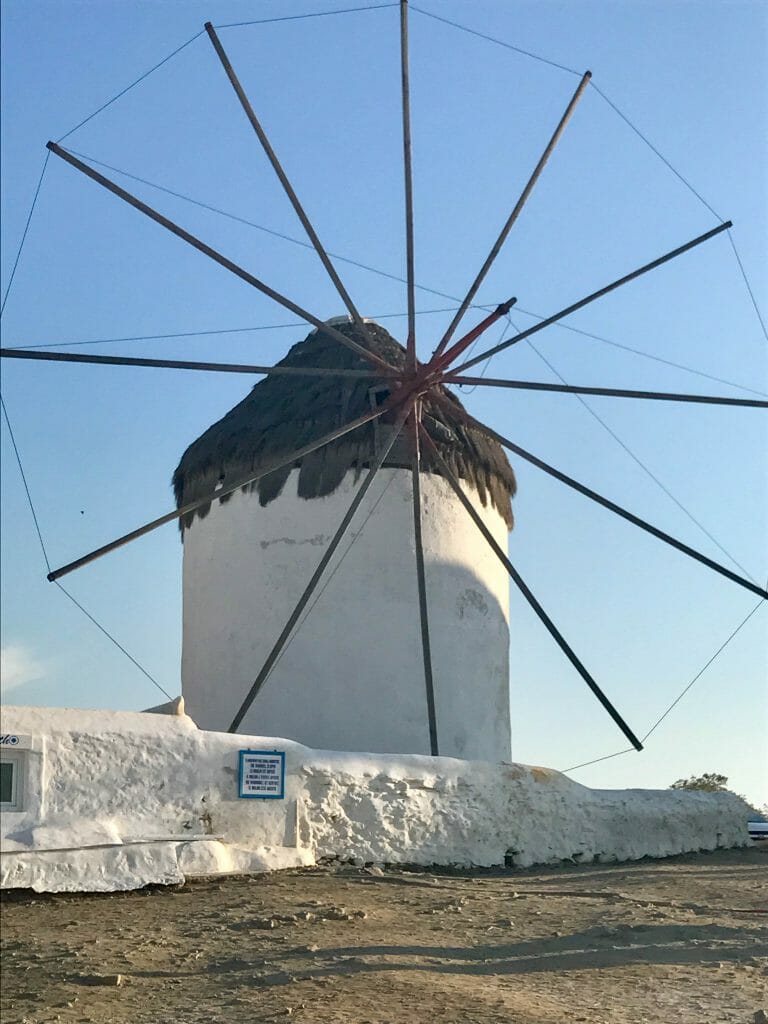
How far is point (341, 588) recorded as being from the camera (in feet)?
47.8

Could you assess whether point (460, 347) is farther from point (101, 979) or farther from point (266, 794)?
point (101, 979)

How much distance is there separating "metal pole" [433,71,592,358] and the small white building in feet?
4.02

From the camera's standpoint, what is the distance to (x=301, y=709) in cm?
1421

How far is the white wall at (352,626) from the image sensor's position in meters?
14.3

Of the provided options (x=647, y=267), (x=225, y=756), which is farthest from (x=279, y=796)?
(x=647, y=267)

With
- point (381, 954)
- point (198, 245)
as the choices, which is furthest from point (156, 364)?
point (381, 954)

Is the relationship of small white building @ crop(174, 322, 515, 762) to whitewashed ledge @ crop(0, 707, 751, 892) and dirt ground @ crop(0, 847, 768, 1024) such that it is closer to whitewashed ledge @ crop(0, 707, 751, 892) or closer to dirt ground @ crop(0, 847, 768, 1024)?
whitewashed ledge @ crop(0, 707, 751, 892)

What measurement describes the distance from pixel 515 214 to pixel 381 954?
29.7 feet

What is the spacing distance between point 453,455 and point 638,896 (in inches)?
271

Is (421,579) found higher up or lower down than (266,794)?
higher up

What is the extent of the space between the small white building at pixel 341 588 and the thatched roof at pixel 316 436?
0.07 feet

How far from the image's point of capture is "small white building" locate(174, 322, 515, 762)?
564 inches

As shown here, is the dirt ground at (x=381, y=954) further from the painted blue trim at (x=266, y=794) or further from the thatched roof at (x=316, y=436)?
the thatched roof at (x=316, y=436)

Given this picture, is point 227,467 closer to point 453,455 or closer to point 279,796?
point 453,455
